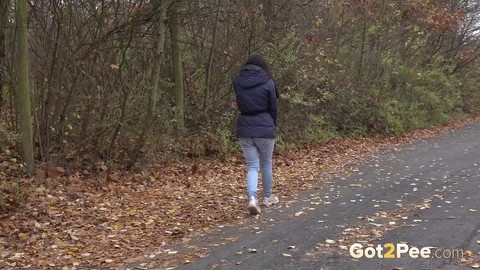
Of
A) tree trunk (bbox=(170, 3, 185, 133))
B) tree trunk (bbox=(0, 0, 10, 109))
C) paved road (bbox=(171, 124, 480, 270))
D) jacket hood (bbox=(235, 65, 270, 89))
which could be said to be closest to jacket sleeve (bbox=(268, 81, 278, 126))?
jacket hood (bbox=(235, 65, 270, 89))

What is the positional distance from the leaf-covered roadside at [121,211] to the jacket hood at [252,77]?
70.3 inches

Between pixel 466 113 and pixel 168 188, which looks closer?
pixel 168 188

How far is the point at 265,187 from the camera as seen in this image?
8086 mm

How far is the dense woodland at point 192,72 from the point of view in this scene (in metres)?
10.8

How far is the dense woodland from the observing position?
35.3 feet

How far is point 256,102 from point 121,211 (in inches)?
103

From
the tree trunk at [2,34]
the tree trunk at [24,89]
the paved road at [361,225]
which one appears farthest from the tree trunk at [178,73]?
the paved road at [361,225]

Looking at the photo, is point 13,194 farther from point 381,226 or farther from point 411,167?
point 411,167

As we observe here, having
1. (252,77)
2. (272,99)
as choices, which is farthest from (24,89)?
(272,99)

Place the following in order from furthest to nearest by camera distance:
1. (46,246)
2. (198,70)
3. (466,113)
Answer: (466,113)
(198,70)
(46,246)

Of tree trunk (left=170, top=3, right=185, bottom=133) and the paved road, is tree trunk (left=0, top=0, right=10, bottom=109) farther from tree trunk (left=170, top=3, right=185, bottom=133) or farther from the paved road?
the paved road

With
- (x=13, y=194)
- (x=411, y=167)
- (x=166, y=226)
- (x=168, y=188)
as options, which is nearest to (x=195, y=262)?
(x=166, y=226)

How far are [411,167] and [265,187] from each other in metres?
5.23

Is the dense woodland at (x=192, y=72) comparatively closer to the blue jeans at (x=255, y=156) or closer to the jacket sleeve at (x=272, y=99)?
the blue jeans at (x=255, y=156)
